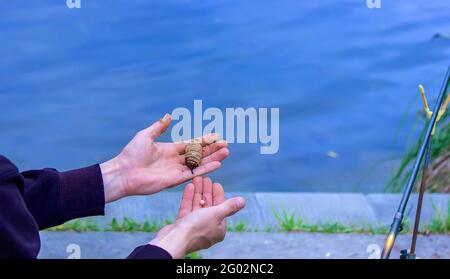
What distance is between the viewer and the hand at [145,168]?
2.13 m

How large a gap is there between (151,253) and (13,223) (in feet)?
1.17

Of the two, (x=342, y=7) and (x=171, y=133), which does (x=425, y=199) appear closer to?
(x=342, y=7)

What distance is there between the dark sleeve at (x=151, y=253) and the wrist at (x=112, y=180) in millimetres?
349

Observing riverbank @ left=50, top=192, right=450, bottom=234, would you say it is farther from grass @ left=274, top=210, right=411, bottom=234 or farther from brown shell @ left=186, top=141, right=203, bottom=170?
brown shell @ left=186, top=141, right=203, bottom=170

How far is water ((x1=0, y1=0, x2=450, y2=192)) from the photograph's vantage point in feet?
11.2

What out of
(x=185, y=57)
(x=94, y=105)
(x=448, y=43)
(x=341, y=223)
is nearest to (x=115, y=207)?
(x=94, y=105)

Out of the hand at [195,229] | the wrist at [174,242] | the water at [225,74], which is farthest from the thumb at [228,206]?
the water at [225,74]

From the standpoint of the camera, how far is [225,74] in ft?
11.6

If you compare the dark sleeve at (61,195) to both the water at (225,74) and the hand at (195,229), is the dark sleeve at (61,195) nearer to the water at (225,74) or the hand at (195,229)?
the hand at (195,229)

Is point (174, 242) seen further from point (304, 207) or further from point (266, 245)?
point (304, 207)

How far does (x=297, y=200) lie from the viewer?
3.65m

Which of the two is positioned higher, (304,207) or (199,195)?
(199,195)

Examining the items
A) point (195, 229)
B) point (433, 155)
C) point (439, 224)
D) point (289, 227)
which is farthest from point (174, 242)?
point (433, 155)

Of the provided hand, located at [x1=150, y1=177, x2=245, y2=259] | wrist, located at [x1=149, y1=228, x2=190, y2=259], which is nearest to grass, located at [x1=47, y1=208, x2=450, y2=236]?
hand, located at [x1=150, y1=177, x2=245, y2=259]
